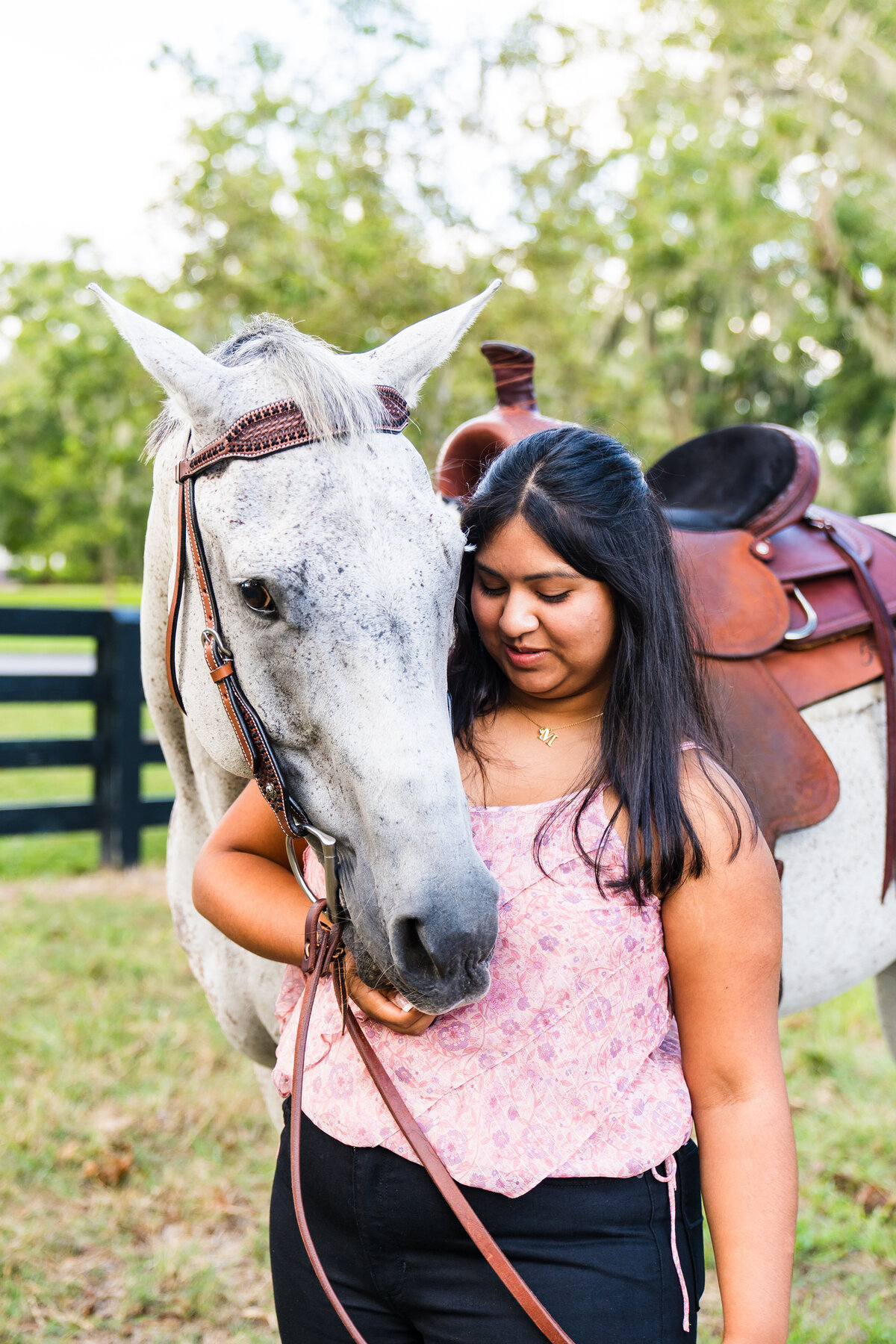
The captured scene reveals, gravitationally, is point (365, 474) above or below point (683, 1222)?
above

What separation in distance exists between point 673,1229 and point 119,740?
5697mm

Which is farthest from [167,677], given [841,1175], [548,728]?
[841,1175]

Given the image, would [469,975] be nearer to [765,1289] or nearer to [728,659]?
[765,1289]

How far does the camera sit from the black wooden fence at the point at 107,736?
6148 millimetres

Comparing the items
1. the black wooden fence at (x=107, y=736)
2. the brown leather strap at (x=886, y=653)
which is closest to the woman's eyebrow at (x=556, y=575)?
the brown leather strap at (x=886, y=653)

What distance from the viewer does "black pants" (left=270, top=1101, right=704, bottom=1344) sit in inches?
39.9

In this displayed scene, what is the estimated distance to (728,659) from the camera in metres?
1.88

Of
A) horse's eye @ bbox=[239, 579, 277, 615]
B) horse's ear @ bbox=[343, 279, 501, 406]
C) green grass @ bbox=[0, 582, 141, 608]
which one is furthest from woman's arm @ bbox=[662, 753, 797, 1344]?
green grass @ bbox=[0, 582, 141, 608]

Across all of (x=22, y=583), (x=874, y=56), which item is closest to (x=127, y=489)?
(x=874, y=56)

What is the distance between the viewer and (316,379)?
1192 millimetres

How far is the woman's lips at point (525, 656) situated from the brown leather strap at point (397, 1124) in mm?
380

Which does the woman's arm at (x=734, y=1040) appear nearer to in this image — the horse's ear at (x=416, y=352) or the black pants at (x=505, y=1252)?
the black pants at (x=505, y=1252)

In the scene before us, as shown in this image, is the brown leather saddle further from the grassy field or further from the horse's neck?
the grassy field

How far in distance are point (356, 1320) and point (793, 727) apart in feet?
4.13
